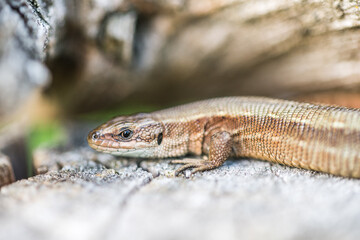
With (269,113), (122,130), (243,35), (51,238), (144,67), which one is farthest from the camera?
(144,67)

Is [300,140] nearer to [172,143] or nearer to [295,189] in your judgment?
[295,189]

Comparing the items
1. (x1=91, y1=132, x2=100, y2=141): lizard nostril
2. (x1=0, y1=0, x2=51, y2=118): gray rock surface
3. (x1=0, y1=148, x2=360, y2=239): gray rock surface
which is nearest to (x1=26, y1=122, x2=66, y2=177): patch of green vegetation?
(x1=0, y1=0, x2=51, y2=118): gray rock surface

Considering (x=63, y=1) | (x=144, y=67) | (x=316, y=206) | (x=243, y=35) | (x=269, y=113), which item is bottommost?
(x=316, y=206)

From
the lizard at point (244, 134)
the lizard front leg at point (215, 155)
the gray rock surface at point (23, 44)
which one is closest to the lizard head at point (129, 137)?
the lizard at point (244, 134)

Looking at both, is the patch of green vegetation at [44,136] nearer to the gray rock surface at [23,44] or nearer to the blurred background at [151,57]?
the blurred background at [151,57]

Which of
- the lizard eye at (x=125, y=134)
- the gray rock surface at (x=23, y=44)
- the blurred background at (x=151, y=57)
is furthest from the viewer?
the lizard eye at (x=125, y=134)

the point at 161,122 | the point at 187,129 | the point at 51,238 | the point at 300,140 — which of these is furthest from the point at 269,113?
the point at 51,238

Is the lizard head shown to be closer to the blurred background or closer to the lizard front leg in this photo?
the lizard front leg
